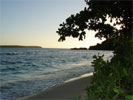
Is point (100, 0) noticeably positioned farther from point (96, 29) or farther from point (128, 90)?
point (128, 90)

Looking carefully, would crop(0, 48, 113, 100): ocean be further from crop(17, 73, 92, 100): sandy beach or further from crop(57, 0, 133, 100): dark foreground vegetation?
crop(57, 0, 133, 100): dark foreground vegetation

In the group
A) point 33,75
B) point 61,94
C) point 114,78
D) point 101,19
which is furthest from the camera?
point 33,75

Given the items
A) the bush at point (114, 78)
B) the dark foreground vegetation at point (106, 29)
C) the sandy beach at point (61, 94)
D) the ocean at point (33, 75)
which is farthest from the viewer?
the ocean at point (33, 75)

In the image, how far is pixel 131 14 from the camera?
4.16 meters

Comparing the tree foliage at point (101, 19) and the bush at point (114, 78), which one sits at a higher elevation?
the tree foliage at point (101, 19)

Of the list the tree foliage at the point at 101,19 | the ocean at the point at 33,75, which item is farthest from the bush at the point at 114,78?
the ocean at the point at 33,75

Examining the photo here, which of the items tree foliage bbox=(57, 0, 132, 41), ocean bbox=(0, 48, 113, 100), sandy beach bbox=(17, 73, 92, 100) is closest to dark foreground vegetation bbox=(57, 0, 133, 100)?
tree foliage bbox=(57, 0, 132, 41)

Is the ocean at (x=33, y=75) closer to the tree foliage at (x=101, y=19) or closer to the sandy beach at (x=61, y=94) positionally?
the sandy beach at (x=61, y=94)

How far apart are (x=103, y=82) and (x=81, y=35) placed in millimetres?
1513

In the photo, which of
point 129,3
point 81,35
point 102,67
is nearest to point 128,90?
point 102,67

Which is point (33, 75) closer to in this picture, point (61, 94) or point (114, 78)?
point (61, 94)

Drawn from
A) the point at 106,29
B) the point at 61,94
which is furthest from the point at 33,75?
Answer: the point at 106,29

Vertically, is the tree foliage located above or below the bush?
above

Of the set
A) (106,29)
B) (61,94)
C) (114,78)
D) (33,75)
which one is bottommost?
(33,75)
